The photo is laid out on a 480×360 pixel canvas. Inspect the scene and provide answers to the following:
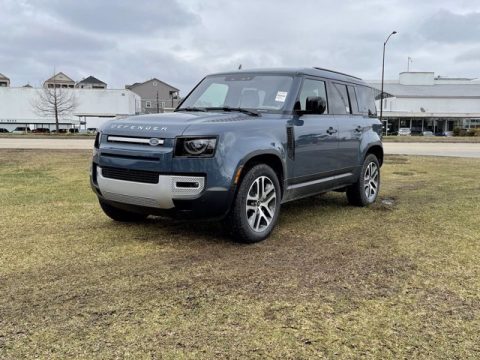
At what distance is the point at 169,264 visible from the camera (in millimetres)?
4168

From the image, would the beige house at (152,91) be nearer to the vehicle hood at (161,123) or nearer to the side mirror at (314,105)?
the side mirror at (314,105)

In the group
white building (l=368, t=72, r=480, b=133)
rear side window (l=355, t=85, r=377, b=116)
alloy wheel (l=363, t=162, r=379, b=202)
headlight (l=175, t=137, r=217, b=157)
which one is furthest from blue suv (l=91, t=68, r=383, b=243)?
white building (l=368, t=72, r=480, b=133)

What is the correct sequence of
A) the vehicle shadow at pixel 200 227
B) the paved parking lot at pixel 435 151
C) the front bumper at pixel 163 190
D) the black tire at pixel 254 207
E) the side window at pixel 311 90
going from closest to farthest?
the front bumper at pixel 163 190
the black tire at pixel 254 207
the vehicle shadow at pixel 200 227
the side window at pixel 311 90
the paved parking lot at pixel 435 151

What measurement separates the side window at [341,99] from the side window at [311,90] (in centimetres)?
31

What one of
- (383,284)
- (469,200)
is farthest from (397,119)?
(383,284)

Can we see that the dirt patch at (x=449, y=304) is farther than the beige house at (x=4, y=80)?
No

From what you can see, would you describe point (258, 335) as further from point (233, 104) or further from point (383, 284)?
point (233, 104)

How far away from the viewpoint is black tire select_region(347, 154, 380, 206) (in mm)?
6969

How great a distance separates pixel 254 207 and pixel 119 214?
5.76 ft

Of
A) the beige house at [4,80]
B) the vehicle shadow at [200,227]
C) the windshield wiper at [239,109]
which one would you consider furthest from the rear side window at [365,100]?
the beige house at [4,80]

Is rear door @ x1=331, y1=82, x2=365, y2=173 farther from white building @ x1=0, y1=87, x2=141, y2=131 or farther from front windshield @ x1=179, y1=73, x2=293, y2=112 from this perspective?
white building @ x1=0, y1=87, x2=141, y2=131

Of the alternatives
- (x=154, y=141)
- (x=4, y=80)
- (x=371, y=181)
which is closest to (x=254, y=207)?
(x=154, y=141)

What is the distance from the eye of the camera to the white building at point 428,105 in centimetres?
7112

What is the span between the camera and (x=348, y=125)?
6484mm
